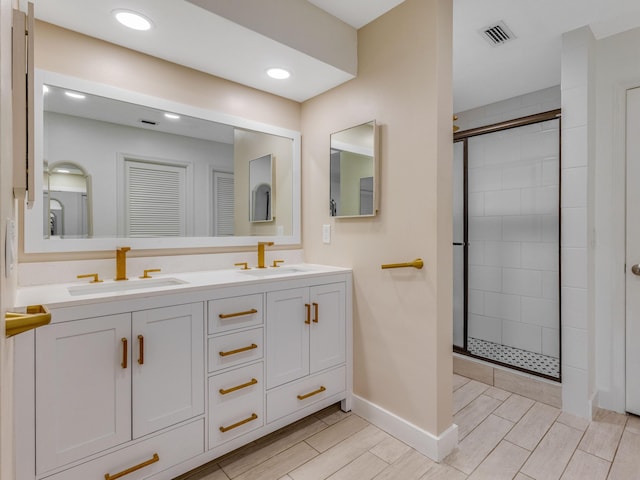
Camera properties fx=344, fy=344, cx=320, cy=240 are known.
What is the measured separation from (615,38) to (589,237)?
127 centimetres

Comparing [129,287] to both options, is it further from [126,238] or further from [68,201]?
[68,201]

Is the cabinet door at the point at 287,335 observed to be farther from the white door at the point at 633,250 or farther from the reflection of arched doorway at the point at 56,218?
the white door at the point at 633,250

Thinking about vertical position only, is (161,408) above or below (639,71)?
below

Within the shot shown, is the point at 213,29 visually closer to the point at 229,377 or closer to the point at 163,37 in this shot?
the point at 163,37

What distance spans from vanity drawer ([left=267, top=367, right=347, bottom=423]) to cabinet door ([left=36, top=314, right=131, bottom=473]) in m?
0.70

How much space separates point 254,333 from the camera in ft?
5.73

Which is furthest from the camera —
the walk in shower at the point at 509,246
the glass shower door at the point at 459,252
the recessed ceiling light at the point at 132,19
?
the glass shower door at the point at 459,252

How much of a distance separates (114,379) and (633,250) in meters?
2.86

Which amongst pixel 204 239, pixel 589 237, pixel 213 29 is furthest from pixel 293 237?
pixel 589 237

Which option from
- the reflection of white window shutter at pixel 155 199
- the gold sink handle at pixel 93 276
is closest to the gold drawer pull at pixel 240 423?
the gold sink handle at pixel 93 276

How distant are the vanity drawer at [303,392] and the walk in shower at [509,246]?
135 cm

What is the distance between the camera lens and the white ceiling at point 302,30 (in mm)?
1583

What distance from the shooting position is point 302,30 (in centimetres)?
188

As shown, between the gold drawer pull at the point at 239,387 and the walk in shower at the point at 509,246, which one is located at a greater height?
the walk in shower at the point at 509,246
